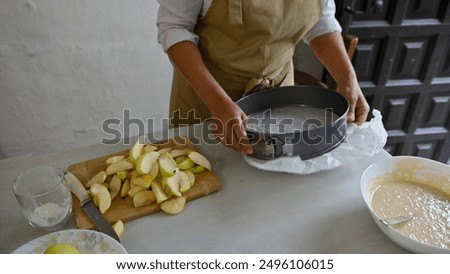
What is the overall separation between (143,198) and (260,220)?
23 centimetres

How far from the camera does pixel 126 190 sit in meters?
0.75

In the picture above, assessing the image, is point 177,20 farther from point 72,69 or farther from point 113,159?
point 72,69

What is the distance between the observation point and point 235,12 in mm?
913

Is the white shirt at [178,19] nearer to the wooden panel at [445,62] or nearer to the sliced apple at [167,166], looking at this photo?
the sliced apple at [167,166]

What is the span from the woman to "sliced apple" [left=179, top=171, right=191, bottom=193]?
12 cm

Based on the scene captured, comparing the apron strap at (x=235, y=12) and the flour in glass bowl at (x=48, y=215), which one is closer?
the flour in glass bowl at (x=48, y=215)

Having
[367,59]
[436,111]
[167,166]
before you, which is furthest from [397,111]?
[167,166]

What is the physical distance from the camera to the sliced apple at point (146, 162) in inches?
29.5

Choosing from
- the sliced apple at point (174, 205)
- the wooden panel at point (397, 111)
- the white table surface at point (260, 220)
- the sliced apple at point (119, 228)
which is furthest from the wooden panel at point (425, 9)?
the sliced apple at point (119, 228)

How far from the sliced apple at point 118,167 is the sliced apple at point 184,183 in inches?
4.4

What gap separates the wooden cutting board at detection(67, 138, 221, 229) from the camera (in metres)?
0.70
